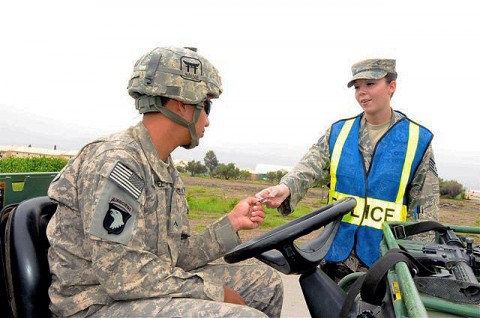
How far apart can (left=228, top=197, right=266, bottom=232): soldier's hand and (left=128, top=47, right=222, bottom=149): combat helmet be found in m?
0.45

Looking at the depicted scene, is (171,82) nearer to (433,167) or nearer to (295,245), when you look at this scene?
(295,245)

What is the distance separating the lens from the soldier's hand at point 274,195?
9.62ft

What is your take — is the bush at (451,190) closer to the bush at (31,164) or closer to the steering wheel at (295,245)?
the bush at (31,164)

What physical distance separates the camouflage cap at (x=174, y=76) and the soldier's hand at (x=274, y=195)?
0.70 meters

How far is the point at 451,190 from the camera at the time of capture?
73.2ft

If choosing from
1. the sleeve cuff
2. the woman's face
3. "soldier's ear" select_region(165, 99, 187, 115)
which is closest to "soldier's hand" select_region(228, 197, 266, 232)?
the sleeve cuff

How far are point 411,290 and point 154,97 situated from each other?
1.42m

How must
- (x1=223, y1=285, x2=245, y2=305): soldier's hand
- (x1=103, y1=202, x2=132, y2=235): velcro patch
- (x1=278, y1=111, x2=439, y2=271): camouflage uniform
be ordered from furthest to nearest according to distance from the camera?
1. (x1=278, y1=111, x2=439, y2=271): camouflage uniform
2. (x1=223, y1=285, x2=245, y2=305): soldier's hand
3. (x1=103, y1=202, x2=132, y2=235): velcro patch

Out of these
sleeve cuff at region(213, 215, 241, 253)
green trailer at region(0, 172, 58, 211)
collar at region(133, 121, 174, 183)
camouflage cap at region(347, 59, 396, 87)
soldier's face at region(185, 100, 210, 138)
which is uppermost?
camouflage cap at region(347, 59, 396, 87)

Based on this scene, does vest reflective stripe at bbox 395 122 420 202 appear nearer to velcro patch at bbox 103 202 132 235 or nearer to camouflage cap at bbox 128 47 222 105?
camouflage cap at bbox 128 47 222 105

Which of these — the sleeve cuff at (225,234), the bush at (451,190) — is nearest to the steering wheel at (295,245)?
the sleeve cuff at (225,234)

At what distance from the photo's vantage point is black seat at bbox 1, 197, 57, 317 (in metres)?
2.17

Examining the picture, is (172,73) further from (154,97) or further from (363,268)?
(363,268)

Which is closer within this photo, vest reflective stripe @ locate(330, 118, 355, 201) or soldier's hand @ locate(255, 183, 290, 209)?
soldier's hand @ locate(255, 183, 290, 209)
